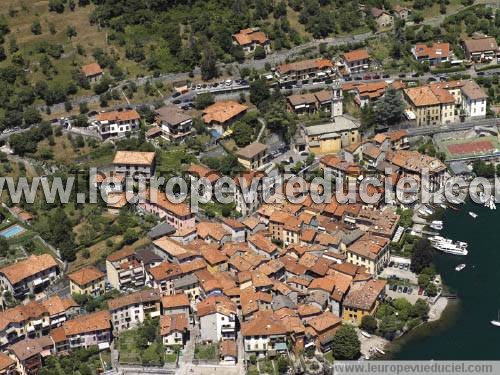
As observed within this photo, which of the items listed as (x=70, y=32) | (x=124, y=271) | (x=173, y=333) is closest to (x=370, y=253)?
(x=173, y=333)

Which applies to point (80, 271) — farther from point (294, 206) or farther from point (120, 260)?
point (294, 206)

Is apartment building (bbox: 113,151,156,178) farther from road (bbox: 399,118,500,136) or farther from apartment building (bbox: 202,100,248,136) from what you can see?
road (bbox: 399,118,500,136)

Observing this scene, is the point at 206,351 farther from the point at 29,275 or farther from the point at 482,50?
the point at 482,50

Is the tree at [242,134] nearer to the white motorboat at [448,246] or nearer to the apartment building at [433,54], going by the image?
the white motorboat at [448,246]

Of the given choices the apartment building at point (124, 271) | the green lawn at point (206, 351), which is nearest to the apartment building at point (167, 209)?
the apartment building at point (124, 271)

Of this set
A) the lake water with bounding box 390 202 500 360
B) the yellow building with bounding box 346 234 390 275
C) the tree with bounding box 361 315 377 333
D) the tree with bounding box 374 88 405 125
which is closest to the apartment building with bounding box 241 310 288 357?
the tree with bounding box 361 315 377 333

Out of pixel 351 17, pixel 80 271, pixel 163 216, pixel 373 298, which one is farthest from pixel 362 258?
pixel 351 17
